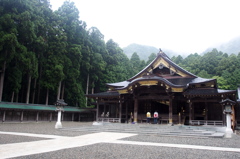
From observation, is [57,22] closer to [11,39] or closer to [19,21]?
[19,21]

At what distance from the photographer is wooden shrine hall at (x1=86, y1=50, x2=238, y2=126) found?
17969 millimetres

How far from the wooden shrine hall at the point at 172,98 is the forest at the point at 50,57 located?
26.9 feet

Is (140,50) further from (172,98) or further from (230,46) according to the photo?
(172,98)

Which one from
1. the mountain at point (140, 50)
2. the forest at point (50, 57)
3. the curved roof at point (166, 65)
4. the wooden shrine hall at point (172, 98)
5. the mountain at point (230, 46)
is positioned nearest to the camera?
the wooden shrine hall at point (172, 98)

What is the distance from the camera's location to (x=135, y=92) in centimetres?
2067

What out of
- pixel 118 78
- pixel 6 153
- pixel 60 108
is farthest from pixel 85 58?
pixel 6 153

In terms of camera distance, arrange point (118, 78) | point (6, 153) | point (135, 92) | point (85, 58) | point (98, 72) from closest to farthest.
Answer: point (6, 153) → point (135, 92) → point (85, 58) → point (98, 72) → point (118, 78)

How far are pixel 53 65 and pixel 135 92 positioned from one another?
11886mm

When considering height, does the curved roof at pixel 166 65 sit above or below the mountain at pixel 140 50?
below

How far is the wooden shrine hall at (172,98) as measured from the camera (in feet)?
59.0

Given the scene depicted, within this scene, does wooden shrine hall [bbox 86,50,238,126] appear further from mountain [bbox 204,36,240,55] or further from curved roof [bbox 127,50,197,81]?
mountain [bbox 204,36,240,55]

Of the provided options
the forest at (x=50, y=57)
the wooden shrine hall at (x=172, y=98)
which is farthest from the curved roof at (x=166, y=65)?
the forest at (x=50, y=57)

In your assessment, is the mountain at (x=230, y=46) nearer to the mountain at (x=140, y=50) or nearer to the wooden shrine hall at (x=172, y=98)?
the mountain at (x=140, y=50)

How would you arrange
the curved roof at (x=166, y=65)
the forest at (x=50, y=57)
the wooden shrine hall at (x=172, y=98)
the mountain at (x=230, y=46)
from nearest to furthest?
the wooden shrine hall at (x=172, y=98)
the forest at (x=50, y=57)
the curved roof at (x=166, y=65)
the mountain at (x=230, y=46)
